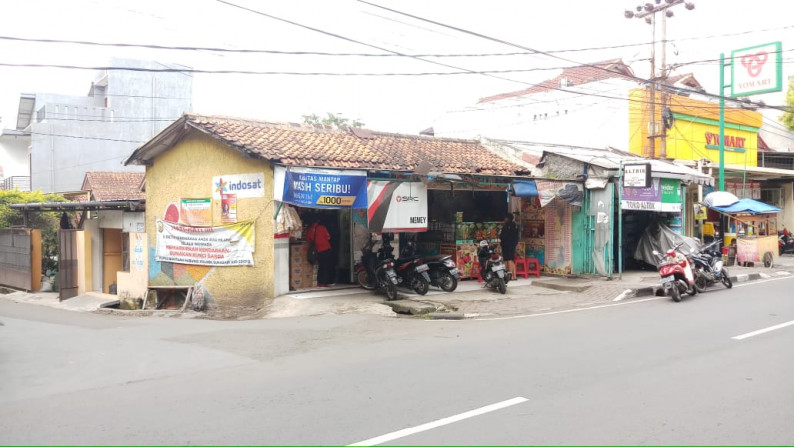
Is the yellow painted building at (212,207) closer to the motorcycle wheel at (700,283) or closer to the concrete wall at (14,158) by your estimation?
the motorcycle wheel at (700,283)

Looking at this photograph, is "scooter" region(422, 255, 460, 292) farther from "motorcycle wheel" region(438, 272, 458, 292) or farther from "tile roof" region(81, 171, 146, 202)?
"tile roof" region(81, 171, 146, 202)

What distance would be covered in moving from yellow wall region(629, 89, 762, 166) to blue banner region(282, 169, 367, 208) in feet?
49.8

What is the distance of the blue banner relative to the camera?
40.3 ft

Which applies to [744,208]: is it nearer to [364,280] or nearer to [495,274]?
[495,274]

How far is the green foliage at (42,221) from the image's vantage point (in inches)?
851

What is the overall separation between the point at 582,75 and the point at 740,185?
970 cm

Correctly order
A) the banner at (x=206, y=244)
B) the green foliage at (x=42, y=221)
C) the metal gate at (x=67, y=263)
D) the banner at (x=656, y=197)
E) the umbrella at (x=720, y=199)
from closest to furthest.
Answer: the banner at (x=206, y=244) < the banner at (x=656, y=197) < the metal gate at (x=67, y=263) < the umbrella at (x=720, y=199) < the green foliage at (x=42, y=221)

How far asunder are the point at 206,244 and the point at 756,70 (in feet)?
66.3

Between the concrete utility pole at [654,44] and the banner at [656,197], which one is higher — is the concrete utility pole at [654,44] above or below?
above

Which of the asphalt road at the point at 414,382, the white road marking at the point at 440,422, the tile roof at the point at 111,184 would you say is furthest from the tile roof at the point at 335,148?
the tile roof at the point at 111,184

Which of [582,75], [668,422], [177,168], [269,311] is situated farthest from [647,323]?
[582,75]

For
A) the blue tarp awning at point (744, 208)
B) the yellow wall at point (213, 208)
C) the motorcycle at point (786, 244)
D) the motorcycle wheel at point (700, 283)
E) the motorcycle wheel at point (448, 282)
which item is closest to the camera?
the yellow wall at point (213, 208)

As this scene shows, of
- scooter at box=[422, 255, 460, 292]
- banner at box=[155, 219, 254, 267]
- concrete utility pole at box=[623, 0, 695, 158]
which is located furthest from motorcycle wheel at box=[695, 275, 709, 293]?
banner at box=[155, 219, 254, 267]

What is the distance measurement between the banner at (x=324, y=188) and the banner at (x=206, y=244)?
5.29ft
